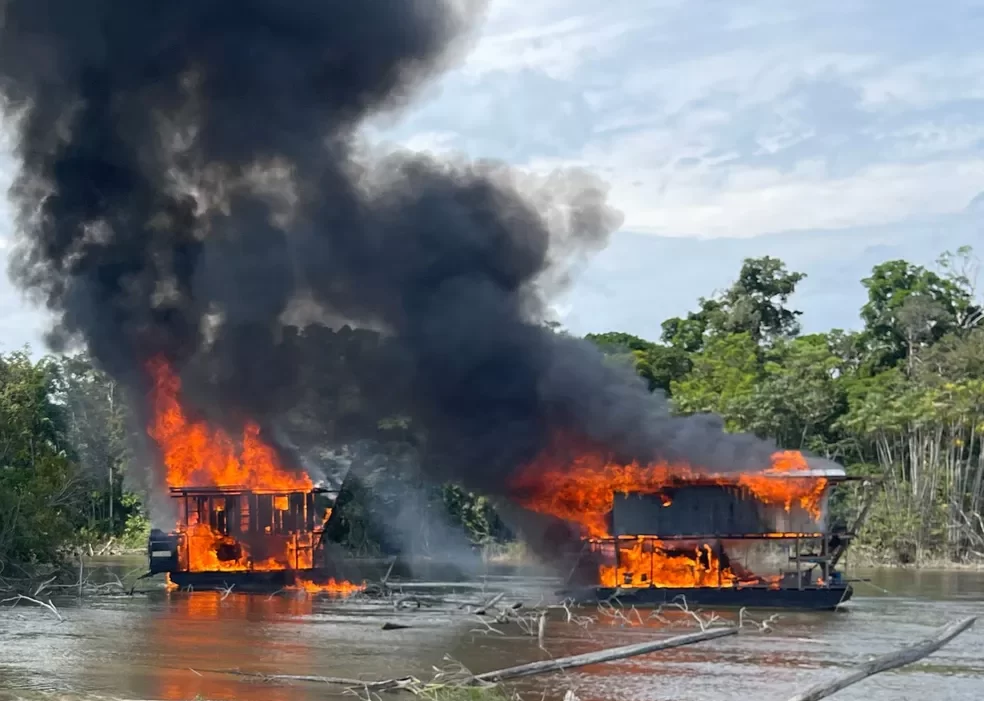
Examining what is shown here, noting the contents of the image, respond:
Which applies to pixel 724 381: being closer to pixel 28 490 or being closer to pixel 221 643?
pixel 28 490

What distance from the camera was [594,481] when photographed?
42.1 metres

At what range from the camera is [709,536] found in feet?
131

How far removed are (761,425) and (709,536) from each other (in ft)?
102

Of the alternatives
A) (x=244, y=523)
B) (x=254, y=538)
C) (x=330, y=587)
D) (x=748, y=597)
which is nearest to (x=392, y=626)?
(x=748, y=597)

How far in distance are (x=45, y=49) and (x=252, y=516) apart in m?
18.2

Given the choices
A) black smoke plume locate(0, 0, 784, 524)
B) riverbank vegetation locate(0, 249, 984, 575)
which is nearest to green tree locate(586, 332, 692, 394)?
riverbank vegetation locate(0, 249, 984, 575)

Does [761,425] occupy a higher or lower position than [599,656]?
higher

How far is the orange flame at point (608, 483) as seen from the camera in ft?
130

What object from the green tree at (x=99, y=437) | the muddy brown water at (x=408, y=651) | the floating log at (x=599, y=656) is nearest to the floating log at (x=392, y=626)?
the muddy brown water at (x=408, y=651)

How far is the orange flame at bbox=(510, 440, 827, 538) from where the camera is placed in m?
39.8

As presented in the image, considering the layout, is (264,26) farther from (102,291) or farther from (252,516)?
(252,516)

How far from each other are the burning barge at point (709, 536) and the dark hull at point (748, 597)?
28 mm

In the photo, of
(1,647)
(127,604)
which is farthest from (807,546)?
(1,647)

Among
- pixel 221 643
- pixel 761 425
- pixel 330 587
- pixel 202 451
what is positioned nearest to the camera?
pixel 221 643
